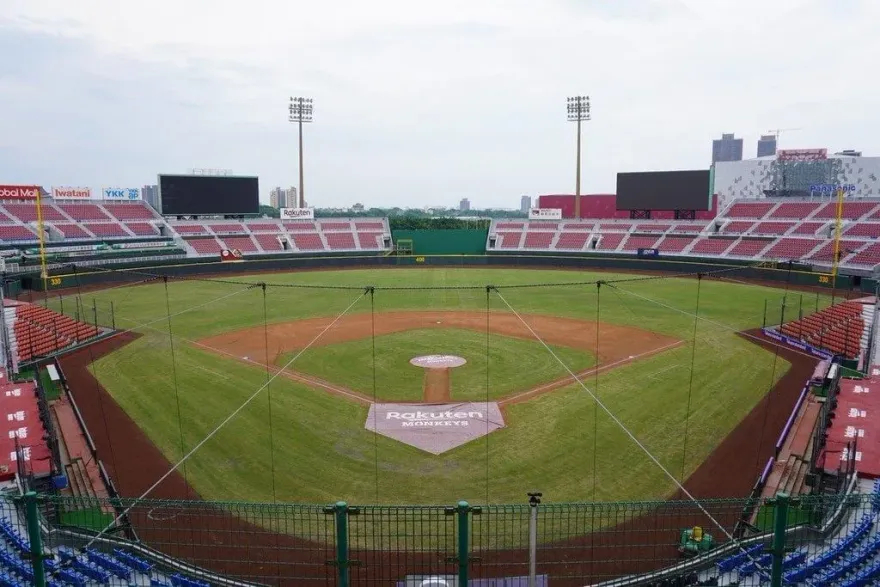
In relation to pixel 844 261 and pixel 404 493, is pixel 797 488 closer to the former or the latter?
pixel 404 493

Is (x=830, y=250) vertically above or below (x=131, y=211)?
below

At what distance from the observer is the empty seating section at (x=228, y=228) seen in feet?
222

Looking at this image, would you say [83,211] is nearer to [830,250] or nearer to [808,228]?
[830,250]

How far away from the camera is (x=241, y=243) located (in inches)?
2635

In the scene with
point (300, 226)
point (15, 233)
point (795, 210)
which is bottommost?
point (15, 233)

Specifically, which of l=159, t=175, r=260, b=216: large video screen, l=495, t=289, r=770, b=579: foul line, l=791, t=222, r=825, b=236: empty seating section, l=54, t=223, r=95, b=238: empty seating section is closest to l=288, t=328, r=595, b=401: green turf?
l=495, t=289, r=770, b=579: foul line

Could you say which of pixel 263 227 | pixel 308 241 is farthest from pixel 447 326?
pixel 263 227

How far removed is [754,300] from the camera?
1640 inches

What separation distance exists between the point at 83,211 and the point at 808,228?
239 feet

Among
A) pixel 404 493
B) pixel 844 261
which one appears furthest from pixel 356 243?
pixel 404 493

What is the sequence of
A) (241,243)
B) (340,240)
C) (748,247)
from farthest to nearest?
(340,240) < (241,243) < (748,247)

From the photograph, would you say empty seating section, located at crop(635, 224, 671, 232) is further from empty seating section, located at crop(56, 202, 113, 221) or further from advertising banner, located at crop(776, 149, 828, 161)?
empty seating section, located at crop(56, 202, 113, 221)

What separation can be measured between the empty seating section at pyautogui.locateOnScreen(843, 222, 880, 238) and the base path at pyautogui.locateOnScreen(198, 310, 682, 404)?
3504cm

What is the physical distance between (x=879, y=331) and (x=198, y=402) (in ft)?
93.1
